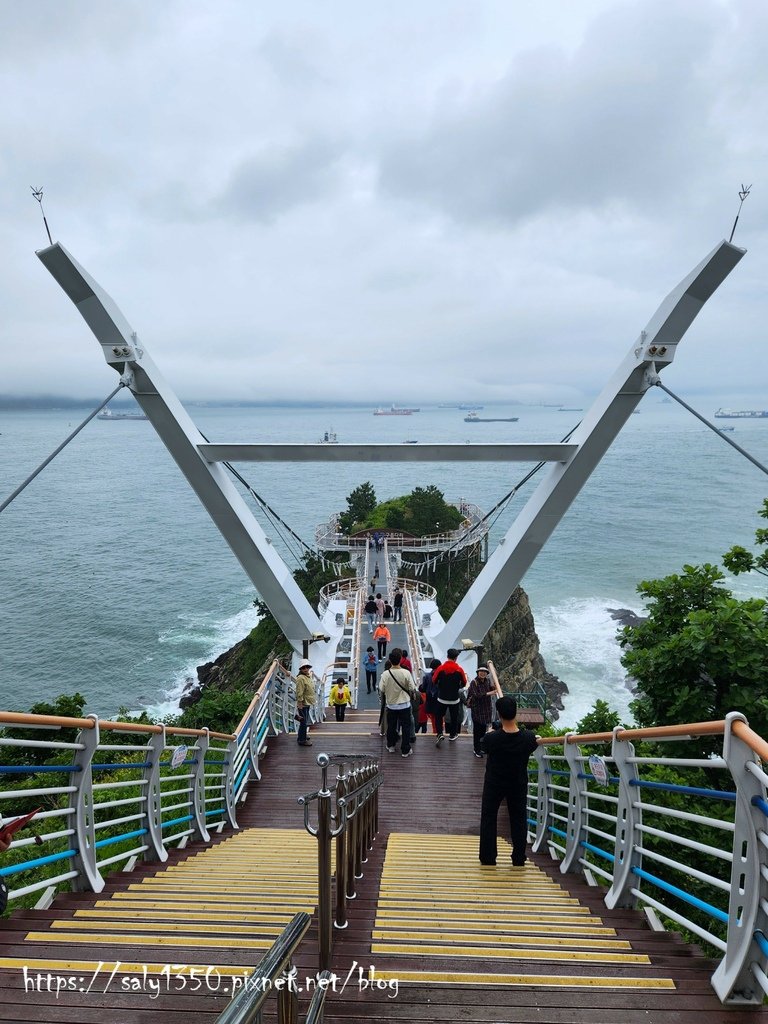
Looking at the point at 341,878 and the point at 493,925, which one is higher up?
the point at 341,878

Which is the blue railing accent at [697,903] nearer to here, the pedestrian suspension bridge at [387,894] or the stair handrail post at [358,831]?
the pedestrian suspension bridge at [387,894]

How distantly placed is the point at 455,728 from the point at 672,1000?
571 centimetres

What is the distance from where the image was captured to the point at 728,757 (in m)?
2.04

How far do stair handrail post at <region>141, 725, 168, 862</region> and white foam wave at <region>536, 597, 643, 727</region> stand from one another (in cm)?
2383

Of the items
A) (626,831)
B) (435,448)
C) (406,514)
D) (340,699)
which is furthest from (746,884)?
(406,514)

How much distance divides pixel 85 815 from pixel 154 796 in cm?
89

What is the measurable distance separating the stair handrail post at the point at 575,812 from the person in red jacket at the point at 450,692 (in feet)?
10.3

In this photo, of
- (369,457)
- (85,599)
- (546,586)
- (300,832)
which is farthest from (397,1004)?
(546,586)

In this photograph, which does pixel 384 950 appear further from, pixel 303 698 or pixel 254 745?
pixel 303 698

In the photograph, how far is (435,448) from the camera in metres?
8.26

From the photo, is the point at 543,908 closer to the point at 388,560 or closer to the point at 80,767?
the point at 80,767

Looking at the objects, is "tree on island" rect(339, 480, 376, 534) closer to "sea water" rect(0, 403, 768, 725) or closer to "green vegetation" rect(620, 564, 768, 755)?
"sea water" rect(0, 403, 768, 725)

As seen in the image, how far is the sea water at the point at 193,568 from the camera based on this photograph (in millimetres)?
28297

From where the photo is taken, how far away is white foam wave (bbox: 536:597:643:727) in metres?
27.8
